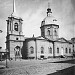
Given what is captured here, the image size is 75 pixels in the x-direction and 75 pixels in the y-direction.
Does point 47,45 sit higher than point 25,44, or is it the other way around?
point 25,44

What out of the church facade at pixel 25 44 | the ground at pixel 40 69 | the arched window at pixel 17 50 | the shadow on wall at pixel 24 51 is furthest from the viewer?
the shadow on wall at pixel 24 51

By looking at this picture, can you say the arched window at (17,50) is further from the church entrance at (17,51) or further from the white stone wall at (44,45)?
the white stone wall at (44,45)

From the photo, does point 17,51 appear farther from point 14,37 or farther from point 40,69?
point 40,69

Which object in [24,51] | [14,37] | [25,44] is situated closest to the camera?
[14,37]

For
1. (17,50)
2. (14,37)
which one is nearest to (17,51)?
(17,50)

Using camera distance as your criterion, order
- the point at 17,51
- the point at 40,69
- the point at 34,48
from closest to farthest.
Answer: the point at 40,69, the point at 34,48, the point at 17,51

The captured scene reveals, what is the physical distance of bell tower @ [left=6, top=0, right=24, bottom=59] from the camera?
22.4m

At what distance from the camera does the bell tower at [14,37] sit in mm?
22391

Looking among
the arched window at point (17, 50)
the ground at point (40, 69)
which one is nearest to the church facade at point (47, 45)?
the arched window at point (17, 50)

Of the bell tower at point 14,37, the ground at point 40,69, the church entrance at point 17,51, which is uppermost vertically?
the bell tower at point 14,37

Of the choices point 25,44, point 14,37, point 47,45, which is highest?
point 14,37

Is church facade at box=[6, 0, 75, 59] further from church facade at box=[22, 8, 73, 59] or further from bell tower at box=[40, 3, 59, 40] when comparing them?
bell tower at box=[40, 3, 59, 40]

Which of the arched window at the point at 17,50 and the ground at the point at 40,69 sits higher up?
the arched window at the point at 17,50

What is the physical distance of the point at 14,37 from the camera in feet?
75.3
